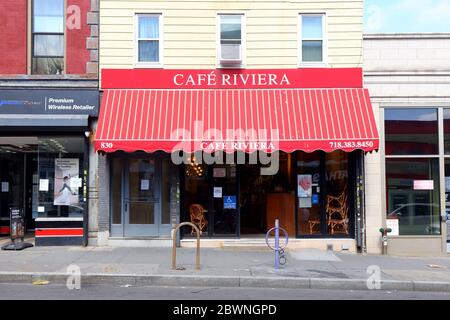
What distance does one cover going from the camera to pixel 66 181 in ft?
46.0

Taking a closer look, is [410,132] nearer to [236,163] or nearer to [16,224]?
[236,163]

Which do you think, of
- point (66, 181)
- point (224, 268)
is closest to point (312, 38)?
point (224, 268)

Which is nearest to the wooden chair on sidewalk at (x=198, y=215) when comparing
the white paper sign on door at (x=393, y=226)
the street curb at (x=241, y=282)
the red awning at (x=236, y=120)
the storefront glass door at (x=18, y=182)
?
the red awning at (x=236, y=120)

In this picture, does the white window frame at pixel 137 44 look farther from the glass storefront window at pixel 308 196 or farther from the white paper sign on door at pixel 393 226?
the white paper sign on door at pixel 393 226

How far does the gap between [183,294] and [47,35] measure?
28.4 feet

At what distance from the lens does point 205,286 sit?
10.0 meters

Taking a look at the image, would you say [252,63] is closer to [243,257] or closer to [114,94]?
[114,94]

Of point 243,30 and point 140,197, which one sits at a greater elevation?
point 243,30

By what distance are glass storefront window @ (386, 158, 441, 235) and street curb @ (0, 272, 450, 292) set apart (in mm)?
3993

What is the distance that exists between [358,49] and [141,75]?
5.84 metres

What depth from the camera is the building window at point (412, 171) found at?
Answer: 14016mm

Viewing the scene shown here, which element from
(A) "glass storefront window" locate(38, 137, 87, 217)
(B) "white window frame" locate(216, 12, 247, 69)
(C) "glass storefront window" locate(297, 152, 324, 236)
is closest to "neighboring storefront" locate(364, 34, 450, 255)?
(C) "glass storefront window" locate(297, 152, 324, 236)

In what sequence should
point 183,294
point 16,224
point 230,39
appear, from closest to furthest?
point 183,294 → point 16,224 → point 230,39

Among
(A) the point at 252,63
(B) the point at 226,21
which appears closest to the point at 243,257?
(A) the point at 252,63
